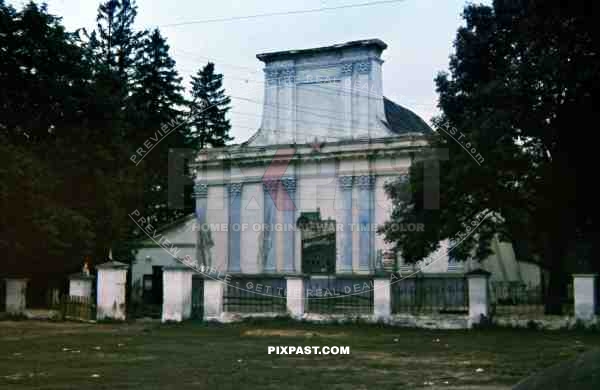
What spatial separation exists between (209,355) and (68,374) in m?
2.85

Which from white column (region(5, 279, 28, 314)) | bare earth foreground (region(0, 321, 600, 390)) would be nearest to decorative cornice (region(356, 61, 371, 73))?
bare earth foreground (region(0, 321, 600, 390))

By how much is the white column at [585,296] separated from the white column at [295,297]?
6184 mm

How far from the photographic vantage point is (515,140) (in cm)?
1686

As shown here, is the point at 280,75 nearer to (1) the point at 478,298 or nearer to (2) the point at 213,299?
(2) the point at 213,299

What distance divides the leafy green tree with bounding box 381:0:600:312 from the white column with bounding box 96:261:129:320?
7277mm

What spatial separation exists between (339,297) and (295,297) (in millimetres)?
5493

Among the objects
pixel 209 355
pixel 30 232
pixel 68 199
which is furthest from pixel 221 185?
pixel 209 355

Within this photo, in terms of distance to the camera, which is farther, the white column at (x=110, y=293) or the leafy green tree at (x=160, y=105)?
the leafy green tree at (x=160, y=105)

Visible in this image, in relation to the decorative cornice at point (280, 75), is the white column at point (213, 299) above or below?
below

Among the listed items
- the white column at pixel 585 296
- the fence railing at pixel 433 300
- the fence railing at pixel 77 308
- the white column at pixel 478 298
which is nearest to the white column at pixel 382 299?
the fence railing at pixel 433 300

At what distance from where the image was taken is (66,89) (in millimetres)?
21859

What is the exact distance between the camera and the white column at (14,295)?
19.5m

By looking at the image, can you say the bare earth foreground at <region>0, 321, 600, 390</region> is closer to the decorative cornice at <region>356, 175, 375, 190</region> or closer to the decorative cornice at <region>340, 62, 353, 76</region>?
the decorative cornice at <region>356, 175, 375, 190</region>

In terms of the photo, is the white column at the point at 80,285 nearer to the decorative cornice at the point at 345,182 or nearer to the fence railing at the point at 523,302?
the fence railing at the point at 523,302
